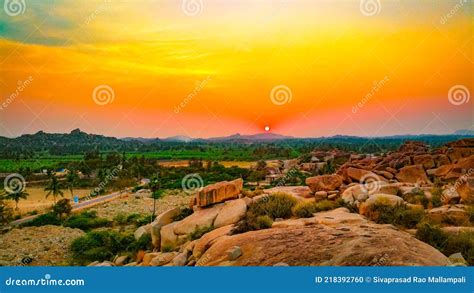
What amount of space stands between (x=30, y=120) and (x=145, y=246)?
4.76 metres

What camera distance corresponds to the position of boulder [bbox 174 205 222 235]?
1105cm

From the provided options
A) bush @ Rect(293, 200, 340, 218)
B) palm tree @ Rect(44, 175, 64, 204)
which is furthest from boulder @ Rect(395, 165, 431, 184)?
palm tree @ Rect(44, 175, 64, 204)

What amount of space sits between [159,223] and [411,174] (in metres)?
7.56

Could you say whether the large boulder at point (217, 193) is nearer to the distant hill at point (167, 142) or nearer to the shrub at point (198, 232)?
the shrub at point (198, 232)

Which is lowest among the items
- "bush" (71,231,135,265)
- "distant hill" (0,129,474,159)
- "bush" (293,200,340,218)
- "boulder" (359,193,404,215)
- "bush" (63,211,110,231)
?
"bush" (71,231,135,265)

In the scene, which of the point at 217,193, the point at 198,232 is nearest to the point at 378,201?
the point at 217,193

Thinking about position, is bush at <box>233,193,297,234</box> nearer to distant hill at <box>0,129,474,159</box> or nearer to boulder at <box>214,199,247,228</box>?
boulder at <box>214,199,247,228</box>

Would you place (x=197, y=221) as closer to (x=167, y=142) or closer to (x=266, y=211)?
(x=266, y=211)

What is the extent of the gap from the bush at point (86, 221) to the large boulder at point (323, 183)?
248 inches

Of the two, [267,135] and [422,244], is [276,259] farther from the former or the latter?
[267,135]

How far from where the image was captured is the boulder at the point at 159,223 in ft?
38.4

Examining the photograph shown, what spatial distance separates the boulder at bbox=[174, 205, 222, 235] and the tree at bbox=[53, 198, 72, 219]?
3887 mm

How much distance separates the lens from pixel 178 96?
1288 centimetres

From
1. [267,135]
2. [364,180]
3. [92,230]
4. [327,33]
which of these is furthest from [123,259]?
[327,33]
